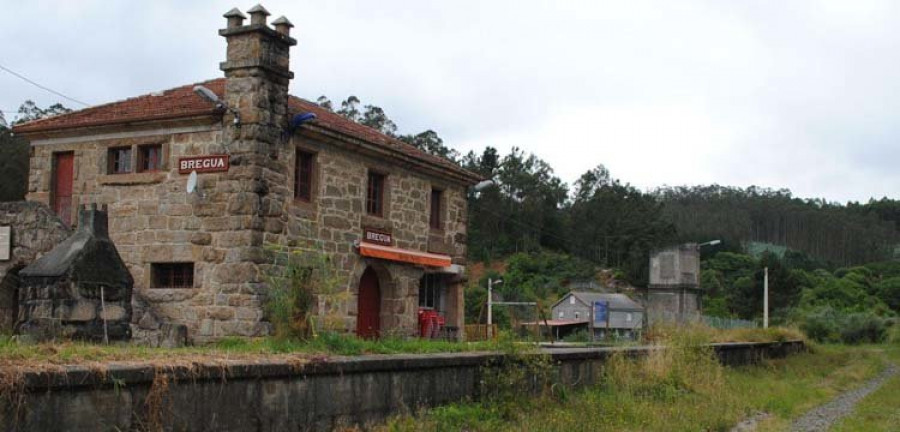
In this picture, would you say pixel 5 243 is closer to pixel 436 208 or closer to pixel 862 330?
pixel 436 208

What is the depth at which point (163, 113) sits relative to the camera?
55.9 ft

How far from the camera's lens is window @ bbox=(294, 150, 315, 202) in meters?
17.3

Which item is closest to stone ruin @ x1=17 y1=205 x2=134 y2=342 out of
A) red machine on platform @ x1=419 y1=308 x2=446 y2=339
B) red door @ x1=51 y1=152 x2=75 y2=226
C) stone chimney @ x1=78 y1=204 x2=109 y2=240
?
stone chimney @ x1=78 y1=204 x2=109 y2=240

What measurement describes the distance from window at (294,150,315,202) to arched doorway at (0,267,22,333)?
503cm

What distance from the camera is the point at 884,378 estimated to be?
80.5ft

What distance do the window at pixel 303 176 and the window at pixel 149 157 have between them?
2575 mm

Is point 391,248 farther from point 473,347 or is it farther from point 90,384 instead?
point 90,384

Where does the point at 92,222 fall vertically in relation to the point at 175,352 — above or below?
above

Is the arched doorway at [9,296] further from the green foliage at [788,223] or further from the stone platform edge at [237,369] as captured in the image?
the green foliage at [788,223]

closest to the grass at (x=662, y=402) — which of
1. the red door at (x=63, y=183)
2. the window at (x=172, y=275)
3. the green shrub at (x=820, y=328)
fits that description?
the window at (x=172, y=275)

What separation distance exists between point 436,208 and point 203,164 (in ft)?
22.3

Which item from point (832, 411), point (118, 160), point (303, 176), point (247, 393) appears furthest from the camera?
point (118, 160)

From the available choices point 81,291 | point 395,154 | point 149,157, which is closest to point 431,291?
point 395,154

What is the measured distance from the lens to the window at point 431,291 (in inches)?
851
